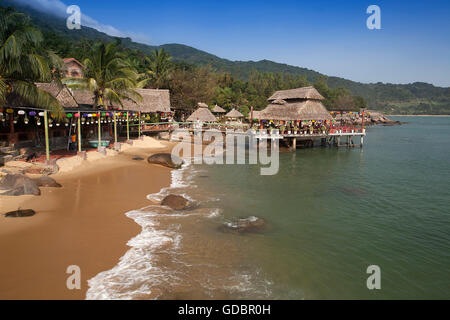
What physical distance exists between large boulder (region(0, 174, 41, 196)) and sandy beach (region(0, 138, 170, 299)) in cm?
29

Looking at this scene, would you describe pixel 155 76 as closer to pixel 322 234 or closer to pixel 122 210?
pixel 122 210

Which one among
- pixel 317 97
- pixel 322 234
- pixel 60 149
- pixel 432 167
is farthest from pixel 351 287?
pixel 317 97

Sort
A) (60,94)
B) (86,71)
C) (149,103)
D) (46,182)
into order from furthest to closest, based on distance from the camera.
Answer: (149,103) < (86,71) < (60,94) < (46,182)

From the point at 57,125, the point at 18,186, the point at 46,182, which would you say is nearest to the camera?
the point at 18,186

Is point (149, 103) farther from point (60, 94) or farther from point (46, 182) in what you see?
point (46, 182)

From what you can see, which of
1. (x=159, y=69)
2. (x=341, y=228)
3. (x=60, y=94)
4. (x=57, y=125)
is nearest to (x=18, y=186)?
(x=57, y=125)

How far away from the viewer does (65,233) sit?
28.8 feet

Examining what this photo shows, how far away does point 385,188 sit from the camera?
55.4 ft

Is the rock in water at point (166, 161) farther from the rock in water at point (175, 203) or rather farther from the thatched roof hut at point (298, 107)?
the thatched roof hut at point (298, 107)

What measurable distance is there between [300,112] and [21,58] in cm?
2431

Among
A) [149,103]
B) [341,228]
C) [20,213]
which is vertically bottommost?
[341,228]

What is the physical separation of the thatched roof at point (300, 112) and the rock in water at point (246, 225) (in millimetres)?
21510

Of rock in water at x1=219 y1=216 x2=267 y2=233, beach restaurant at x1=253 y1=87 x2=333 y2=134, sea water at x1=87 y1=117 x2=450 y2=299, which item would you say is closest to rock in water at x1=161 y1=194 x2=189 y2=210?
sea water at x1=87 y1=117 x2=450 y2=299

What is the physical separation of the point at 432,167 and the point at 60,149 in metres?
27.3
